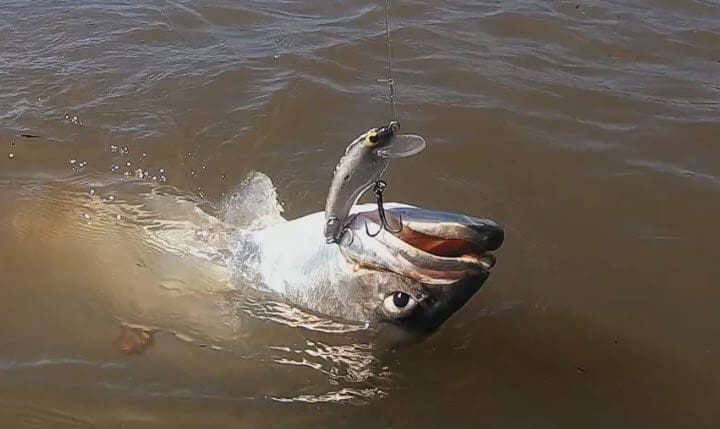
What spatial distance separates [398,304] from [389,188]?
5.14 ft

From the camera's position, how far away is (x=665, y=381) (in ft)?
11.7

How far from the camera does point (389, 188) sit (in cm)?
480

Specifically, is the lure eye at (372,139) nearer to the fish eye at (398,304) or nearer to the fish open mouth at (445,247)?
the fish open mouth at (445,247)

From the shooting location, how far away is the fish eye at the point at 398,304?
10.8 feet

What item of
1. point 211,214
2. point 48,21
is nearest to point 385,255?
point 211,214

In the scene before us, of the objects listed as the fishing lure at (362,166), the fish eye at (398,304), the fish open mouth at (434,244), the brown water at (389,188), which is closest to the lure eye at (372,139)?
the fishing lure at (362,166)

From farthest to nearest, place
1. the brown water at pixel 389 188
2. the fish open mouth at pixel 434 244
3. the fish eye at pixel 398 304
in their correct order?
the brown water at pixel 389 188, the fish eye at pixel 398 304, the fish open mouth at pixel 434 244

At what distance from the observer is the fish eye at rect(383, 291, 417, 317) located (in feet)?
10.8

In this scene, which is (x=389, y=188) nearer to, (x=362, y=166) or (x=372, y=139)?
(x=362, y=166)

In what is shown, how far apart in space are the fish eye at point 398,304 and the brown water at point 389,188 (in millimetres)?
406

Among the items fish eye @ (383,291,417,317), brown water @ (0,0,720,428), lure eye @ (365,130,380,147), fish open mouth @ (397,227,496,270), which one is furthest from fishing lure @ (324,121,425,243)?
brown water @ (0,0,720,428)

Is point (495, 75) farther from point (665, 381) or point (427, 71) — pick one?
point (665, 381)

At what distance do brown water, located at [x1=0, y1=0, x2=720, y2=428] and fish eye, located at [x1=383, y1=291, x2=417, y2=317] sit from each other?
0.41 metres

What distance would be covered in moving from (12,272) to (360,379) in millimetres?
2074
